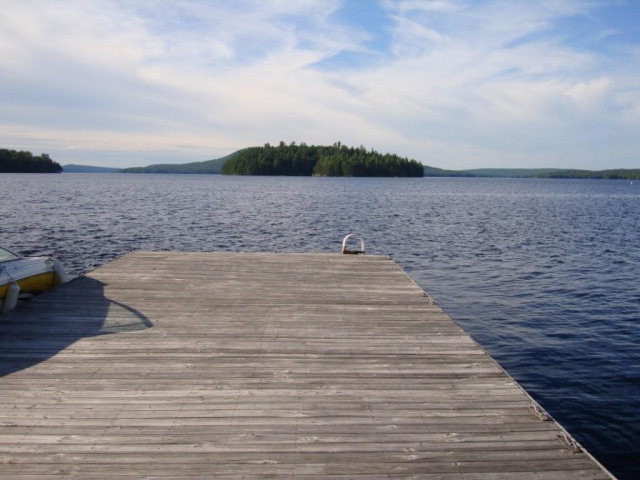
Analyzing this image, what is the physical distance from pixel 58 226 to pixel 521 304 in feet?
88.0

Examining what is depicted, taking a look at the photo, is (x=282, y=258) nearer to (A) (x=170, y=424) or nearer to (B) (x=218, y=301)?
(B) (x=218, y=301)

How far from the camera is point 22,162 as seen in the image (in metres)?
159

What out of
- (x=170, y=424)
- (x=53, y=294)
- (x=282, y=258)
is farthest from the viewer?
(x=282, y=258)

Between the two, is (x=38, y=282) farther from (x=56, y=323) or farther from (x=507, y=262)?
(x=507, y=262)

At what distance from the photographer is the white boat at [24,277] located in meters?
8.16

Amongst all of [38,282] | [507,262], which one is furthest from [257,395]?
[507,262]

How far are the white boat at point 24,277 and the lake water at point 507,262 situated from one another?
347 inches

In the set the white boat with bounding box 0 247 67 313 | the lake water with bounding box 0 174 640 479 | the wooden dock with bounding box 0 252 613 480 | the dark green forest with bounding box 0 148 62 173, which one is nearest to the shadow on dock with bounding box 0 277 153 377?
the wooden dock with bounding box 0 252 613 480

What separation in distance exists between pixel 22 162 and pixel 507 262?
16965 cm

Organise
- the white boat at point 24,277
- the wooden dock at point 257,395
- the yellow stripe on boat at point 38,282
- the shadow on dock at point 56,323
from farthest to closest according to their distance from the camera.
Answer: the yellow stripe on boat at point 38,282 → the white boat at point 24,277 → the shadow on dock at point 56,323 → the wooden dock at point 257,395

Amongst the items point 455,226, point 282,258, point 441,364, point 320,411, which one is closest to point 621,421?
point 441,364

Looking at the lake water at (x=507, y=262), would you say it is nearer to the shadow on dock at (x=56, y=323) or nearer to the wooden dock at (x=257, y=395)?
the wooden dock at (x=257, y=395)

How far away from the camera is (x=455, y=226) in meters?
36.7

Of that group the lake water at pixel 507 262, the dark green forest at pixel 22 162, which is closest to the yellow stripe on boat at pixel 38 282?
the lake water at pixel 507 262
